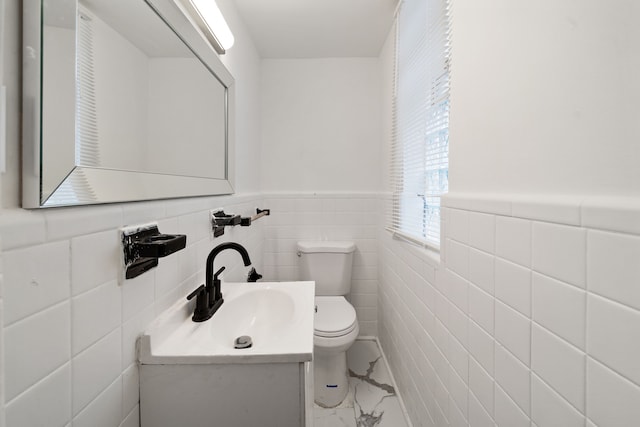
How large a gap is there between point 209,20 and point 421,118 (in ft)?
3.29

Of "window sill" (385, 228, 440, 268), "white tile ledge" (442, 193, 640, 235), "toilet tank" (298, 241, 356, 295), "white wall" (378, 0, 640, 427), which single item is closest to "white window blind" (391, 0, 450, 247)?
"window sill" (385, 228, 440, 268)

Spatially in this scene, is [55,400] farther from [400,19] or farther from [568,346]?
[400,19]

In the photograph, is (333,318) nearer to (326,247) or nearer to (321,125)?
(326,247)

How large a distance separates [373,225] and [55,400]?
6.57 feet

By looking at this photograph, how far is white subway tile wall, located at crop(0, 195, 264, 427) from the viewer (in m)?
0.40

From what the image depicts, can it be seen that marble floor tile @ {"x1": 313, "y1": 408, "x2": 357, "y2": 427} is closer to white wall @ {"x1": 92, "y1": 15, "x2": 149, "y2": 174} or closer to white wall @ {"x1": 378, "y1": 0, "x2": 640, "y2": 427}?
white wall @ {"x1": 378, "y1": 0, "x2": 640, "y2": 427}

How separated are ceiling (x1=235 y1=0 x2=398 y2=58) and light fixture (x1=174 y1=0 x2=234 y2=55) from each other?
59 centimetres

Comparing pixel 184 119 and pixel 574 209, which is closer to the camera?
pixel 574 209

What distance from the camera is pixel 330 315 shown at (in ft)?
5.62

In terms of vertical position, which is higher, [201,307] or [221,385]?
[201,307]

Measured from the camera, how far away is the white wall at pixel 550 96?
430mm

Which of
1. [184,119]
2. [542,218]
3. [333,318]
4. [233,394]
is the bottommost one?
[333,318]

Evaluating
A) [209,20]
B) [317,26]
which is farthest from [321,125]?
[209,20]


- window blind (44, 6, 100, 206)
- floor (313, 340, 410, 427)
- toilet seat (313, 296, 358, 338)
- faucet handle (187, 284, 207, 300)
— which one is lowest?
floor (313, 340, 410, 427)
